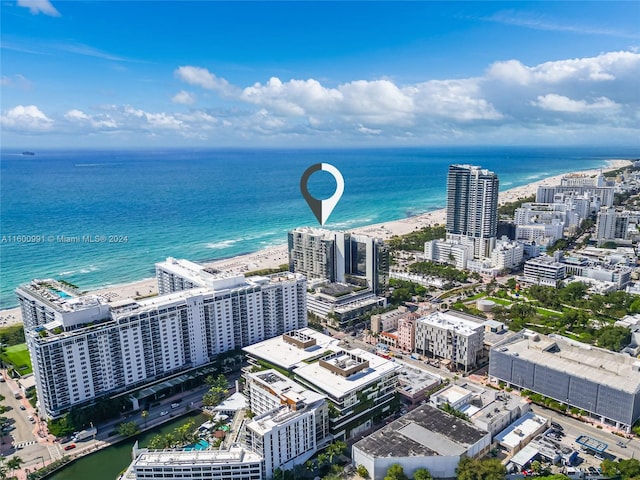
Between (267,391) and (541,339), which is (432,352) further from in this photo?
(267,391)

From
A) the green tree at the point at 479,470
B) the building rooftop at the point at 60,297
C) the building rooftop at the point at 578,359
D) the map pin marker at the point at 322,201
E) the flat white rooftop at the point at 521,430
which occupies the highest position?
the map pin marker at the point at 322,201

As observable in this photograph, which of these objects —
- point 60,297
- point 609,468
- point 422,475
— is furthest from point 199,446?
point 609,468

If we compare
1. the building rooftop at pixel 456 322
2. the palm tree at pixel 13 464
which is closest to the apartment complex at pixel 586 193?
the building rooftop at pixel 456 322

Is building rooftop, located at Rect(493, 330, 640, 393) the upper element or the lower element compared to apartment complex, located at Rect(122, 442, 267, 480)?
upper

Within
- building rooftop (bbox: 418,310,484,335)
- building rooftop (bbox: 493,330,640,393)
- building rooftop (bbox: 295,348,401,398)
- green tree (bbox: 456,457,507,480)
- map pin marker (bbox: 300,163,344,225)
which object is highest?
map pin marker (bbox: 300,163,344,225)

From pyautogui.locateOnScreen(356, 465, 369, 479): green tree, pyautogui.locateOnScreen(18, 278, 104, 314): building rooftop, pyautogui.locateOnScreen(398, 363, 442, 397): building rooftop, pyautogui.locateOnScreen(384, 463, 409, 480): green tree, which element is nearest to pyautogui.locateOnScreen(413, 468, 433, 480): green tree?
pyautogui.locateOnScreen(384, 463, 409, 480): green tree

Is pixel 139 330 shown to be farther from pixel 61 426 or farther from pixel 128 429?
pixel 61 426

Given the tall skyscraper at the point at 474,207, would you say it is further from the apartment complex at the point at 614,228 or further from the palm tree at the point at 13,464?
the palm tree at the point at 13,464

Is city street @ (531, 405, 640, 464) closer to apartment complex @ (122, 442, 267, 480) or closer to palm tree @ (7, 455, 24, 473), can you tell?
apartment complex @ (122, 442, 267, 480)
